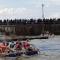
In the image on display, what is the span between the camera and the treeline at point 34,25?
11375 centimetres

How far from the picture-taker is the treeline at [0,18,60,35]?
113750 millimetres

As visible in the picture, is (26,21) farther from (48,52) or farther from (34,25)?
(48,52)

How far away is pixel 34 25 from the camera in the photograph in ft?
382

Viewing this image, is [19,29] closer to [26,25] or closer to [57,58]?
[26,25]

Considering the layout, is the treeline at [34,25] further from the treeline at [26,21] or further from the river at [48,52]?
the river at [48,52]

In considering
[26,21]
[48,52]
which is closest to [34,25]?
[26,21]

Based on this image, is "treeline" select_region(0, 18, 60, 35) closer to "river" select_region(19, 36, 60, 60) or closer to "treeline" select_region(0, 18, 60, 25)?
"treeline" select_region(0, 18, 60, 25)

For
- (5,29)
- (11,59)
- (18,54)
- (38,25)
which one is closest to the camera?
Answer: (11,59)

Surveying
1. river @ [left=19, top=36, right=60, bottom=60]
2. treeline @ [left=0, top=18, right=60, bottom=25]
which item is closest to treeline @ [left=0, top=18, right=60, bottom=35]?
treeline @ [left=0, top=18, right=60, bottom=25]

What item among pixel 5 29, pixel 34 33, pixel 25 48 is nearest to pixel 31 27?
pixel 34 33

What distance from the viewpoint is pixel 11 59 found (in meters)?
35.1

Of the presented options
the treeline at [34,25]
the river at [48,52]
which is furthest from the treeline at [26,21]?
the river at [48,52]

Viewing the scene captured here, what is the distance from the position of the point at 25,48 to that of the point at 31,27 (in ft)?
242

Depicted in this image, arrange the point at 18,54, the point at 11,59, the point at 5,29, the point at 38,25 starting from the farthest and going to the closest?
the point at 38,25 → the point at 5,29 → the point at 18,54 → the point at 11,59
